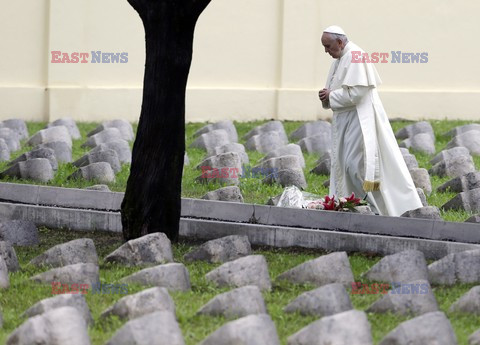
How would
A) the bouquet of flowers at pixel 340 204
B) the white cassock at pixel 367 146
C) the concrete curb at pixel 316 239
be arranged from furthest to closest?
the white cassock at pixel 367 146
the bouquet of flowers at pixel 340 204
the concrete curb at pixel 316 239

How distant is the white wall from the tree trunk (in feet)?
26.9

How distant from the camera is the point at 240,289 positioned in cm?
781

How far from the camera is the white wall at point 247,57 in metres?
18.2

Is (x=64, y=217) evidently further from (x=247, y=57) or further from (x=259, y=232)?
(x=247, y=57)

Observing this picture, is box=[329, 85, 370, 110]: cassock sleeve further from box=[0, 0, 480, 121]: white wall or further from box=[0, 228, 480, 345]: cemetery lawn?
box=[0, 0, 480, 121]: white wall

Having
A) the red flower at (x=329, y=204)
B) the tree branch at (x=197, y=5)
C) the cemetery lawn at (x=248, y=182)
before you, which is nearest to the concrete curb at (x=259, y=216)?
the red flower at (x=329, y=204)

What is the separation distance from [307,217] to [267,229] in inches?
25.0

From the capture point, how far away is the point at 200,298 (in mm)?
8344

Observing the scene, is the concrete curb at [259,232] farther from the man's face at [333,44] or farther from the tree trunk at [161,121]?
the man's face at [333,44]

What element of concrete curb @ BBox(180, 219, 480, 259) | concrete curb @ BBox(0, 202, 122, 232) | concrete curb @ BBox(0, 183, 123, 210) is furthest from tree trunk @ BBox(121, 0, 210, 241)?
concrete curb @ BBox(0, 183, 123, 210)

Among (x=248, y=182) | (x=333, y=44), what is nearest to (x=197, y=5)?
(x=333, y=44)

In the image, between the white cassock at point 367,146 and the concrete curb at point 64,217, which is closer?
the concrete curb at point 64,217

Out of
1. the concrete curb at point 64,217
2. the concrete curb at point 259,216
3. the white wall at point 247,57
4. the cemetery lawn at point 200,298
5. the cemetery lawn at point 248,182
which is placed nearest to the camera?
the cemetery lawn at point 200,298

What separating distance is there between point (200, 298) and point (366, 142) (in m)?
3.60
